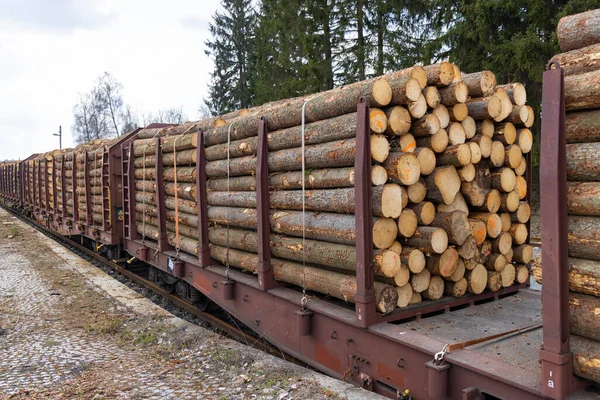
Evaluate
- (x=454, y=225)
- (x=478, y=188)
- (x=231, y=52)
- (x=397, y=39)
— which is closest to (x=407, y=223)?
(x=454, y=225)

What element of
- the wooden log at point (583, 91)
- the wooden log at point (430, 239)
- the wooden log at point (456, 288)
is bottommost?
the wooden log at point (456, 288)

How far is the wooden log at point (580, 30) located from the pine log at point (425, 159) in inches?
53.0

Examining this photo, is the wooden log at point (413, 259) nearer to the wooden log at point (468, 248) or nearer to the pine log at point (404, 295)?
the pine log at point (404, 295)

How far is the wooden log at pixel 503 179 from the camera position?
468 centimetres

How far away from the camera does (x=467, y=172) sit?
4406mm

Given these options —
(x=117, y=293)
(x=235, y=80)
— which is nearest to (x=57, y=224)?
(x=117, y=293)

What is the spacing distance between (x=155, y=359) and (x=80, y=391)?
2.96ft

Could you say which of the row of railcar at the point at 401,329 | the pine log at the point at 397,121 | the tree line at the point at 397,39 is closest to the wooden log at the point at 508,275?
the row of railcar at the point at 401,329

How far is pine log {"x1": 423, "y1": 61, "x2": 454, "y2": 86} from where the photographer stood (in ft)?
13.9

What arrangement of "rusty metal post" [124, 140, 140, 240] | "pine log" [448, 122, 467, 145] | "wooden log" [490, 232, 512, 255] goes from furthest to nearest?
"rusty metal post" [124, 140, 140, 240]
"wooden log" [490, 232, 512, 255]
"pine log" [448, 122, 467, 145]

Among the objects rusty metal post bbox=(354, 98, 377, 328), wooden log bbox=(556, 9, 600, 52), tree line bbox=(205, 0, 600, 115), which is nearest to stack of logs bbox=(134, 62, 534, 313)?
rusty metal post bbox=(354, 98, 377, 328)

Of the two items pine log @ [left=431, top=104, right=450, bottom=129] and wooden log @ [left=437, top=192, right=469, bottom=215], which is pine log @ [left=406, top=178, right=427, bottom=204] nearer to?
wooden log @ [left=437, top=192, right=469, bottom=215]

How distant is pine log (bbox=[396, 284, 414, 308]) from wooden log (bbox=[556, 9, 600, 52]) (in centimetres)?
223

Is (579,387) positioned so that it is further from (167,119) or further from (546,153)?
(167,119)
